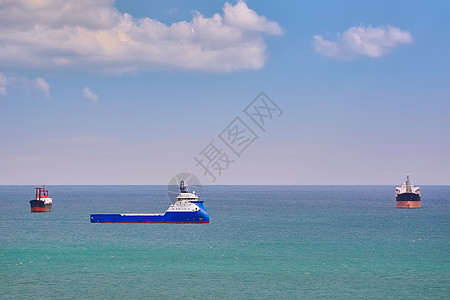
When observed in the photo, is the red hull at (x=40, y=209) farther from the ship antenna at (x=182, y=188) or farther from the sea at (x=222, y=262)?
the ship antenna at (x=182, y=188)

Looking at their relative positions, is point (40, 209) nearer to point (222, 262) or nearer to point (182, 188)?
point (182, 188)

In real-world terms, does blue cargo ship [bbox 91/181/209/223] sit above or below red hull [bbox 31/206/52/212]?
above

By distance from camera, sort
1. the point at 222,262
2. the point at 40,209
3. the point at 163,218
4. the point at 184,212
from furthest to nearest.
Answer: the point at 40,209 < the point at 163,218 < the point at 184,212 < the point at 222,262

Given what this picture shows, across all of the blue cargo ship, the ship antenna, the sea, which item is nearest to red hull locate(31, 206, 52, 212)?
the sea

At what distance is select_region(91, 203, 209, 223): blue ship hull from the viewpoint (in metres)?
119

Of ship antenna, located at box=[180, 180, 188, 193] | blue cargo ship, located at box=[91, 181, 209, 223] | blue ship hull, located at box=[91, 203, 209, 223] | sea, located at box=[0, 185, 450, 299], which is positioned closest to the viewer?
sea, located at box=[0, 185, 450, 299]

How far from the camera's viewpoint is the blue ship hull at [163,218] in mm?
119081

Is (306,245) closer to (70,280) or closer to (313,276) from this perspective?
(313,276)

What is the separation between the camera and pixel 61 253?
79.4 m

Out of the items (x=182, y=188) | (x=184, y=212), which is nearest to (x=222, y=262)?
(x=182, y=188)

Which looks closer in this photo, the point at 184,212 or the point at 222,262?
the point at 222,262

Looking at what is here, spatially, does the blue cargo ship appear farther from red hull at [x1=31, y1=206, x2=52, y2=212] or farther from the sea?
red hull at [x1=31, y1=206, x2=52, y2=212]

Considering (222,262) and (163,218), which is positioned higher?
(163,218)

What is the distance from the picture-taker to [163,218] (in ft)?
401
